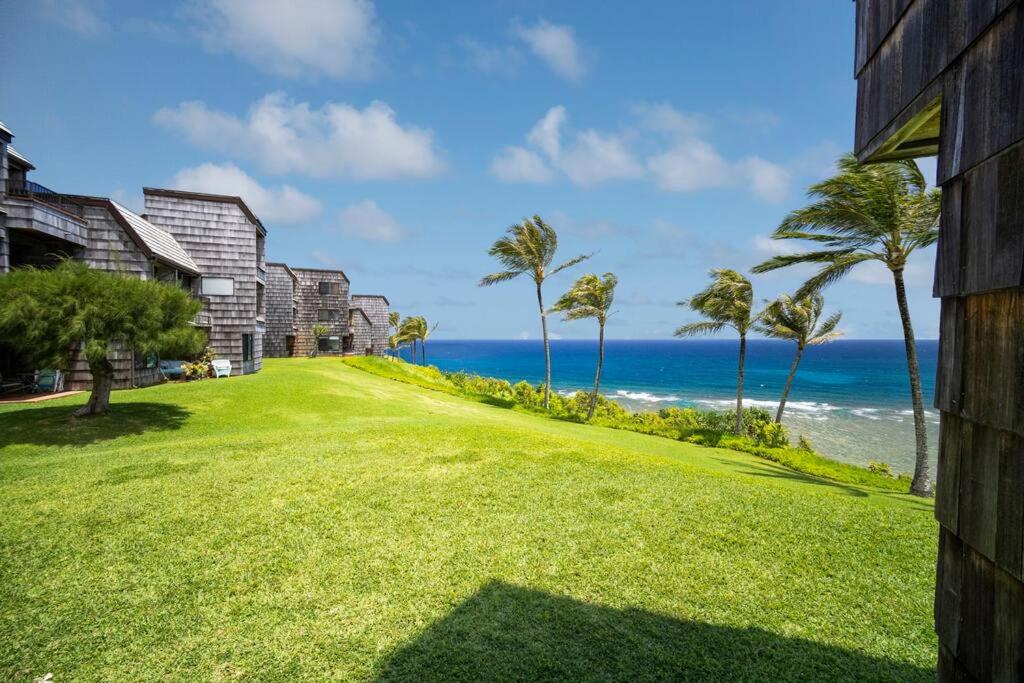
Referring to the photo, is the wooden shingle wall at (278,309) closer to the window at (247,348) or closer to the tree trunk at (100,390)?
the window at (247,348)

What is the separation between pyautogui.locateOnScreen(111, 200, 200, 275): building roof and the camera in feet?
63.1

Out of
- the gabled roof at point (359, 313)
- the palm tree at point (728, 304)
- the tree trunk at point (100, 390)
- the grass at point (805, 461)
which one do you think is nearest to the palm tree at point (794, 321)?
the palm tree at point (728, 304)

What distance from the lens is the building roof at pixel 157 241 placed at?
19.2 metres

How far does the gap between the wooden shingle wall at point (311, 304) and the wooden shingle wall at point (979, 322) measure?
174ft

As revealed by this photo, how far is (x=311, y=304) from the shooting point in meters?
50.0

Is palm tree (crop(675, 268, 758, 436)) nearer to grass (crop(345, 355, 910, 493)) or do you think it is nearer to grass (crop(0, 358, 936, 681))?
grass (crop(345, 355, 910, 493))

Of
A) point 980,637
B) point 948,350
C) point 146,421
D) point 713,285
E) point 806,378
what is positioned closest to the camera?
point 980,637

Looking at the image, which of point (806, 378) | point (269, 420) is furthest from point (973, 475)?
point (806, 378)

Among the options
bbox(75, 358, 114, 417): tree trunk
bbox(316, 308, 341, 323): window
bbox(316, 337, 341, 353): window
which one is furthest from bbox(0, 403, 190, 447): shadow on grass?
bbox(316, 308, 341, 323): window

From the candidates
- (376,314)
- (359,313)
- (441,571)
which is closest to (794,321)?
(441,571)

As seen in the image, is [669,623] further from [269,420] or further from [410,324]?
[410,324]

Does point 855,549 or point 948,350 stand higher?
point 948,350

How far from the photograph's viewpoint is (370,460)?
9.62 meters

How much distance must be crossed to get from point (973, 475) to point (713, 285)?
2577cm
